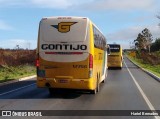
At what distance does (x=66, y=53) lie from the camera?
16359mm

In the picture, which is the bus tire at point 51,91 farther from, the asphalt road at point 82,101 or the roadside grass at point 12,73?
the roadside grass at point 12,73

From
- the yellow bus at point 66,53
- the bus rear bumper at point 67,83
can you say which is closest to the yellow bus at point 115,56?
the yellow bus at point 66,53

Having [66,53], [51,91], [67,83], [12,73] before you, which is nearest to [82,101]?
[67,83]

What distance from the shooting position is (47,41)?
54.3 ft

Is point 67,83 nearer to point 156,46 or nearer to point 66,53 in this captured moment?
point 66,53

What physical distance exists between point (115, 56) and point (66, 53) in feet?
94.1

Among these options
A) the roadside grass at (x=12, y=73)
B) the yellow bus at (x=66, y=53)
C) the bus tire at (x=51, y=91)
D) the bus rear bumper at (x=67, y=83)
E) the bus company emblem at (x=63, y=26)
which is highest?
the bus company emblem at (x=63, y=26)

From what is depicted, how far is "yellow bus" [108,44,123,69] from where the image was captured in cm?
4453

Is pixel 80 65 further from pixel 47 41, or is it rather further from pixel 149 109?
pixel 149 109

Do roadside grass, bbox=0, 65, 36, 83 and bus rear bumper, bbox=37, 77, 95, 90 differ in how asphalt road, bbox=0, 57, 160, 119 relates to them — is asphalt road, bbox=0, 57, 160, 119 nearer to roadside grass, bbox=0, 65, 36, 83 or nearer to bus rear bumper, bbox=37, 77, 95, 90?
bus rear bumper, bbox=37, 77, 95, 90

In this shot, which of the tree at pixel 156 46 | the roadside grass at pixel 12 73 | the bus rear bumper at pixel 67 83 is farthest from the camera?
the tree at pixel 156 46

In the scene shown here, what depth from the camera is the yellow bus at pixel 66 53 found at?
1625cm

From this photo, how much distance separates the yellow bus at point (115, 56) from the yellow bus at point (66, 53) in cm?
2810

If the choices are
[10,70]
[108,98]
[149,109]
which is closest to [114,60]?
[10,70]
